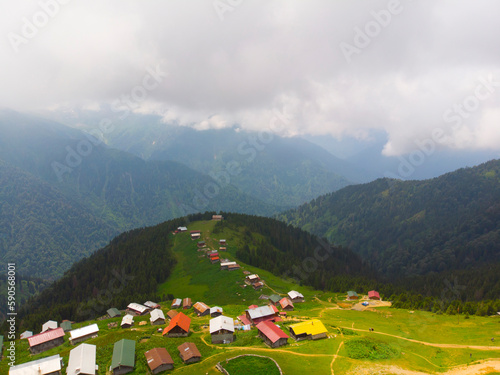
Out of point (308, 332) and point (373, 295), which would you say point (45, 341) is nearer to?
point (308, 332)

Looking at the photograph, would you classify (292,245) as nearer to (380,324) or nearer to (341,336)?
(380,324)

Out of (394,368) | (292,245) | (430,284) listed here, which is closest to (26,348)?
(394,368)

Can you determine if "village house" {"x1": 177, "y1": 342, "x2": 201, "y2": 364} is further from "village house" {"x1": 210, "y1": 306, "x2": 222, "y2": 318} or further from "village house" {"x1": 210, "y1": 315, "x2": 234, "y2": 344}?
"village house" {"x1": 210, "y1": 306, "x2": 222, "y2": 318}

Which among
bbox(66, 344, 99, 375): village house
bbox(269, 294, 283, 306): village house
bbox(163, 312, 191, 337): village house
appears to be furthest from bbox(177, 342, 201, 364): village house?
bbox(269, 294, 283, 306): village house

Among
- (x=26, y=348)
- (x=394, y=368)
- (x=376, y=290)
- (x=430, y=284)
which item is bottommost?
(x=430, y=284)

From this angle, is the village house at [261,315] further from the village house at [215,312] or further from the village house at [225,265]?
the village house at [225,265]

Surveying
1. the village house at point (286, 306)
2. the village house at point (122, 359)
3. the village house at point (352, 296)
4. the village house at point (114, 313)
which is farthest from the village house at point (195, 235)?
the village house at point (122, 359)
